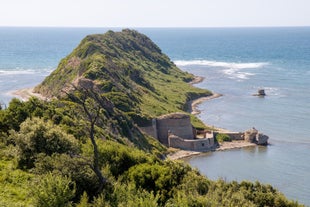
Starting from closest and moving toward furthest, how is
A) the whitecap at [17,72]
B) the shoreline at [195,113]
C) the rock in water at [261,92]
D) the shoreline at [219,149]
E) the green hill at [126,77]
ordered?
the shoreline at [219,149] → the shoreline at [195,113] → the green hill at [126,77] → the rock in water at [261,92] → the whitecap at [17,72]

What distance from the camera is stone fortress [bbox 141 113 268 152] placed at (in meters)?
74.1

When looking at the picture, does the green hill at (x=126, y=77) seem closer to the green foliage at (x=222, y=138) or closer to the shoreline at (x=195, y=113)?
the shoreline at (x=195, y=113)

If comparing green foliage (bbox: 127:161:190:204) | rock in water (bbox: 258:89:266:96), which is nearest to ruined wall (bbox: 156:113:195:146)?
green foliage (bbox: 127:161:190:204)

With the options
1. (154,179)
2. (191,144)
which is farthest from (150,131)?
(154,179)

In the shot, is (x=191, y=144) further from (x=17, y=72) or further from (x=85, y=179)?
(x=17, y=72)

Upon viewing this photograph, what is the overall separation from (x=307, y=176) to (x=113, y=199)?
42.9 meters

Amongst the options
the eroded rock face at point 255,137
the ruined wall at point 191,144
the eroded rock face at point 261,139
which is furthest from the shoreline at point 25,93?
the eroded rock face at point 261,139

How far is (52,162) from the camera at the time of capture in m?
26.9

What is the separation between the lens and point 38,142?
30875mm

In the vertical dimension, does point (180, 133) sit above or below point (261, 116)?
above

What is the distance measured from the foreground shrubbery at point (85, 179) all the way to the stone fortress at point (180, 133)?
3477cm

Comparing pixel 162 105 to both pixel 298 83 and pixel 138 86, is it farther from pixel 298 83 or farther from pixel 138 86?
pixel 298 83

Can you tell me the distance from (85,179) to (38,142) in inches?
239

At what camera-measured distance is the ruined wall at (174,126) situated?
76.3 meters
